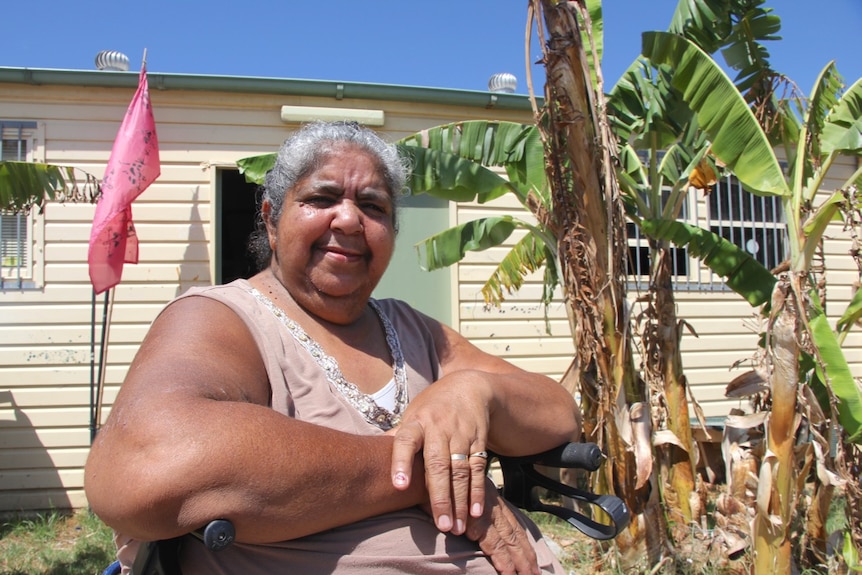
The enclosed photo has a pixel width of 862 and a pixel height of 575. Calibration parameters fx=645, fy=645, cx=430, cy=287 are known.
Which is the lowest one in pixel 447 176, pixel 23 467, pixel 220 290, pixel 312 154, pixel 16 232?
pixel 23 467

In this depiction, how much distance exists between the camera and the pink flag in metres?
5.03

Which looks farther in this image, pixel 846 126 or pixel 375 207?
pixel 846 126

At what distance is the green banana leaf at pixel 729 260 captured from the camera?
13.9 feet

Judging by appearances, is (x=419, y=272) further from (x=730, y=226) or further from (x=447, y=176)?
(x=730, y=226)

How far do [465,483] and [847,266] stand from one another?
7973mm

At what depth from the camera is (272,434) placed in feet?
3.62

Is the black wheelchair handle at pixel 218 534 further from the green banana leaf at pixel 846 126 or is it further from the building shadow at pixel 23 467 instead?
the building shadow at pixel 23 467

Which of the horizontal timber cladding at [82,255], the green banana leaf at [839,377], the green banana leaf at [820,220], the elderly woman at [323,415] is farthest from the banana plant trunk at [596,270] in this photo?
the horizontal timber cladding at [82,255]

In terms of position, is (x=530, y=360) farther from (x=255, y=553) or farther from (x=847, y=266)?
(x=255, y=553)

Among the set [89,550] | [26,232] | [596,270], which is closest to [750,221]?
[596,270]

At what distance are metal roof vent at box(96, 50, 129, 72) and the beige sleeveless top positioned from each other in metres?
5.56

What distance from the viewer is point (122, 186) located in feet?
16.6

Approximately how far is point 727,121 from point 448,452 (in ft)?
10.1

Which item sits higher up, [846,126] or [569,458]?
[846,126]
